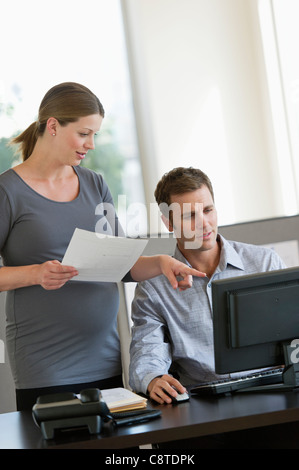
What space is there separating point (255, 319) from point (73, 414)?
0.48 metres

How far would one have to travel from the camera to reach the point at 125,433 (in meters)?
1.28

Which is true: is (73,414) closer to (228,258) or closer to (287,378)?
(287,378)

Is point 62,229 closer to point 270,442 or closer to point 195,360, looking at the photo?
point 195,360

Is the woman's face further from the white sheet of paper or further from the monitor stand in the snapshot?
the monitor stand

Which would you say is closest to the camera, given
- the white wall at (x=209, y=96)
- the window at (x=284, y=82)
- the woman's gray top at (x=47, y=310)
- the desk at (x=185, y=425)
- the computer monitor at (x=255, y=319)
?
the desk at (x=185, y=425)

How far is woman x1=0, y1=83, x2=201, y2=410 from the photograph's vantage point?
5.66 ft

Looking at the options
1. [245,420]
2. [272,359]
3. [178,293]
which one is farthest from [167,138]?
[245,420]

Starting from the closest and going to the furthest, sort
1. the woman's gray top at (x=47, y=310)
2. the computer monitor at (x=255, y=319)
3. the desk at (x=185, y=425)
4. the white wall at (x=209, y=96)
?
the desk at (x=185, y=425)
the computer monitor at (x=255, y=319)
the woman's gray top at (x=47, y=310)
the white wall at (x=209, y=96)

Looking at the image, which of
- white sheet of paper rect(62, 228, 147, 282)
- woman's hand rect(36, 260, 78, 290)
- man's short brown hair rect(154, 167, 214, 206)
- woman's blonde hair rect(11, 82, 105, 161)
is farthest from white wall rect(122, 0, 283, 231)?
woman's hand rect(36, 260, 78, 290)

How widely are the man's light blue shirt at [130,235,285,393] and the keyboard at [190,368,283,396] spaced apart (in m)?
0.18

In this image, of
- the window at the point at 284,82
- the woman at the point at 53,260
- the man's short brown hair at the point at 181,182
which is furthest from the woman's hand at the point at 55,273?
the window at the point at 284,82

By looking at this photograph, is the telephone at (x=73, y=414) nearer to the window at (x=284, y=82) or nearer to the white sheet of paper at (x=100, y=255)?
the white sheet of paper at (x=100, y=255)

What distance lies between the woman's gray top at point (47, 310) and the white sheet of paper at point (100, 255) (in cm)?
16

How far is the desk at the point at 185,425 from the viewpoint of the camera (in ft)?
4.15
